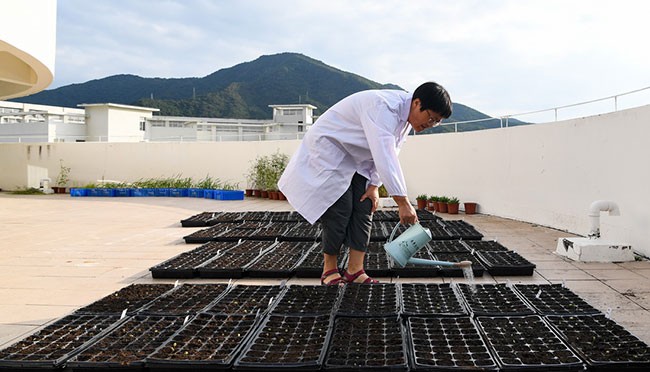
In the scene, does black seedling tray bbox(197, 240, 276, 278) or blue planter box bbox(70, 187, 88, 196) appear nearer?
black seedling tray bbox(197, 240, 276, 278)

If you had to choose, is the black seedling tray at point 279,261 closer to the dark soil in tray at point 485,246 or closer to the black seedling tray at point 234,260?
the black seedling tray at point 234,260

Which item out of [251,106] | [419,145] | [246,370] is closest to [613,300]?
[246,370]

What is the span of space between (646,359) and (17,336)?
272 cm

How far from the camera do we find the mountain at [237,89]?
2068 inches

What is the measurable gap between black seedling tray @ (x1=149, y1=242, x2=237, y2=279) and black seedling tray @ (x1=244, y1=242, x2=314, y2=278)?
40 cm

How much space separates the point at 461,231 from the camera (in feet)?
18.5

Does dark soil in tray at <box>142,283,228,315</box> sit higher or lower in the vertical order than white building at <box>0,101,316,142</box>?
lower

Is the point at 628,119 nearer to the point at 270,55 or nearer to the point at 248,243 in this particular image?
the point at 248,243

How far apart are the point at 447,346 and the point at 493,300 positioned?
0.83 metres

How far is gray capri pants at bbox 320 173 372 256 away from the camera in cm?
303

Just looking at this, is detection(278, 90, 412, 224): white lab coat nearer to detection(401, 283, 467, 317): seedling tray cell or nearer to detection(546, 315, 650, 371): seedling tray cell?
detection(401, 283, 467, 317): seedling tray cell

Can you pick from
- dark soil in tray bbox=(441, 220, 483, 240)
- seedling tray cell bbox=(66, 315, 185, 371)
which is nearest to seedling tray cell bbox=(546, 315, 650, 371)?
seedling tray cell bbox=(66, 315, 185, 371)

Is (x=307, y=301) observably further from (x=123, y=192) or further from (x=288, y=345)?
(x=123, y=192)

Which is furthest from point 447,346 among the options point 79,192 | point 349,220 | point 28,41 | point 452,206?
point 79,192
